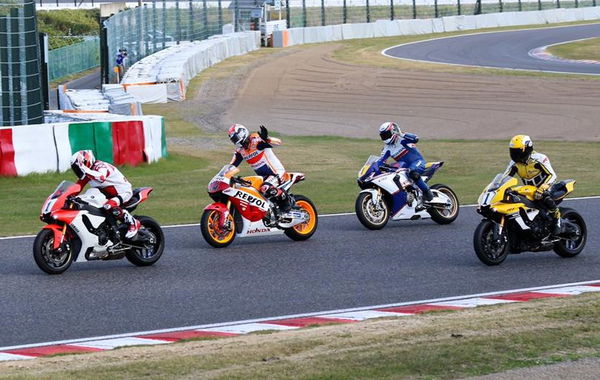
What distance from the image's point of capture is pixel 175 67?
138 ft

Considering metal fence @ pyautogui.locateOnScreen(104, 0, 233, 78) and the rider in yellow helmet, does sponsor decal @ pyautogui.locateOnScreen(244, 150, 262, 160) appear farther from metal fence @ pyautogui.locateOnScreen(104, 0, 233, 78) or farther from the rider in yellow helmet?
metal fence @ pyautogui.locateOnScreen(104, 0, 233, 78)

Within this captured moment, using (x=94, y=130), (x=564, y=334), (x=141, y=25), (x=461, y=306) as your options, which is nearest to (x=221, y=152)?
(x=94, y=130)

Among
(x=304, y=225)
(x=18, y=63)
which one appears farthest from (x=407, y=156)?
(x=18, y=63)

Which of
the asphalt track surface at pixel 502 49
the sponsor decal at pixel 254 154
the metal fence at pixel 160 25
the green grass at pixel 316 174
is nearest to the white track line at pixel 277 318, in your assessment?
the sponsor decal at pixel 254 154

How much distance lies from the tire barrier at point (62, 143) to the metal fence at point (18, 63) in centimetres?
188

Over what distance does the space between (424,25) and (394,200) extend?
5625 cm

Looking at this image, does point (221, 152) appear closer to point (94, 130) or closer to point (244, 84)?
point (94, 130)

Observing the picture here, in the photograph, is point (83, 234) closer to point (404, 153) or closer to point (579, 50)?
point (404, 153)

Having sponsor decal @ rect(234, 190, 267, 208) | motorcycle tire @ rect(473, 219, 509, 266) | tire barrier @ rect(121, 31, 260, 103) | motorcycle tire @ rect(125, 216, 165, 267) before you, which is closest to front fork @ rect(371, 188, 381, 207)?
sponsor decal @ rect(234, 190, 267, 208)

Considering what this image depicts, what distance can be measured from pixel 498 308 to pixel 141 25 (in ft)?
131

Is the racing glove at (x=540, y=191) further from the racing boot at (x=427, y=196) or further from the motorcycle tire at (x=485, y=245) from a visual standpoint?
the racing boot at (x=427, y=196)

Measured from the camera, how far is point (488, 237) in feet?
41.4

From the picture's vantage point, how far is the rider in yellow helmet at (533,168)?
12742 mm

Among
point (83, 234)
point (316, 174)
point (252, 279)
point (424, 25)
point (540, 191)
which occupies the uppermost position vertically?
point (424, 25)
